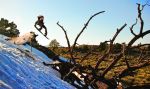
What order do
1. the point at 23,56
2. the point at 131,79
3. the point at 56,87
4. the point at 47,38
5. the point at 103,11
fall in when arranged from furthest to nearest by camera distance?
the point at 131,79, the point at 47,38, the point at 103,11, the point at 23,56, the point at 56,87

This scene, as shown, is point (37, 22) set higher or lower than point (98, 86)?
higher

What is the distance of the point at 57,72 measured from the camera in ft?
23.5

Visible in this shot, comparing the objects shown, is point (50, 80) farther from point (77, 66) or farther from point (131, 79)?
point (131, 79)

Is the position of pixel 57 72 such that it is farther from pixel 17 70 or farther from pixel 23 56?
pixel 17 70

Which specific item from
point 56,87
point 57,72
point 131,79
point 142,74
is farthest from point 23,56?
point 142,74

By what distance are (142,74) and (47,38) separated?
449 cm

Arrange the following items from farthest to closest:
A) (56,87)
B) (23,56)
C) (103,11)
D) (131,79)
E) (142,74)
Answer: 1. (142,74)
2. (131,79)
3. (103,11)
4. (23,56)
5. (56,87)

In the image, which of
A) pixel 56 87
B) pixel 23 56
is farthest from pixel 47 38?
pixel 56 87

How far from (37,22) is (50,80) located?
2268 millimetres

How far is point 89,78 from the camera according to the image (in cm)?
723

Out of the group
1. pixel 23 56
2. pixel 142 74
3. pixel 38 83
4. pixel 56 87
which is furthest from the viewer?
pixel 142 74

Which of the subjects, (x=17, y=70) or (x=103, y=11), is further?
(x=103, y=11)

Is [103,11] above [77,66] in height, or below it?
above

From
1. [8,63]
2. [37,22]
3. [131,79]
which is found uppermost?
[37,22]
